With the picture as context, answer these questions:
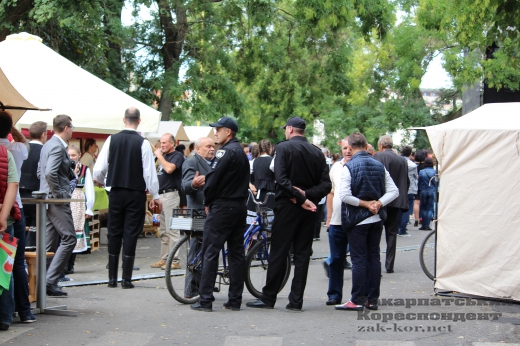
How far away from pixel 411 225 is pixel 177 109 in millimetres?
8576

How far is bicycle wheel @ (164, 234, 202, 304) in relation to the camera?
875 cm

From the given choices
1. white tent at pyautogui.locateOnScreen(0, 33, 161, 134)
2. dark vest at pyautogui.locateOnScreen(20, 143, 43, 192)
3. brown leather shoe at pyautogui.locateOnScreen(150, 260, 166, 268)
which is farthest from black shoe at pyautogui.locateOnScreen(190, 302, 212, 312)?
white tent at pyautogui.locateOnScreen(0, 33, 161, 134)

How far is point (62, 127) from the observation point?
30.5ft

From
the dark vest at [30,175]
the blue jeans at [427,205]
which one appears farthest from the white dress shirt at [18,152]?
the blue jeans at [427,205]

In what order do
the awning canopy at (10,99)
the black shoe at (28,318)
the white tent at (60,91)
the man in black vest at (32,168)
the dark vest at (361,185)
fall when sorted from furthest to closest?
the white tent at (60,91)
the man in black vest at (32,168)
the dark vest at (361,185)
the awning canopy at (10,99)
the black shoe at (28,318)

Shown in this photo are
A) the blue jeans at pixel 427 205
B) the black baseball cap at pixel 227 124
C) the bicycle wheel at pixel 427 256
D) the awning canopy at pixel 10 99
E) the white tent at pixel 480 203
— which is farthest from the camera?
the blue jeans at pixel 427 205

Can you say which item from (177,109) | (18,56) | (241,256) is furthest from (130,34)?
(241,256)

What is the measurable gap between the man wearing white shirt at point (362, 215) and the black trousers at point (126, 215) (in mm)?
2504

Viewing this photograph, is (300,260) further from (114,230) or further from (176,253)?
(114,230)

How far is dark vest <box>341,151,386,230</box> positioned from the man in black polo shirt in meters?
3.79

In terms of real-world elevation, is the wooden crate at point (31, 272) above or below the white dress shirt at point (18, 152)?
below

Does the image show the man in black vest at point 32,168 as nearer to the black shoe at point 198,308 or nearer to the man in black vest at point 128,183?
the man in black vest at point 128,183

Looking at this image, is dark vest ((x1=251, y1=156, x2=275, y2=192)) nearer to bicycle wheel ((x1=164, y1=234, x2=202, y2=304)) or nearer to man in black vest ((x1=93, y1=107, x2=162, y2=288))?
man in black vest ((x1=93, y1=107, x2=162, y2=288))

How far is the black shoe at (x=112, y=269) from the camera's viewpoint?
32.1 ft
